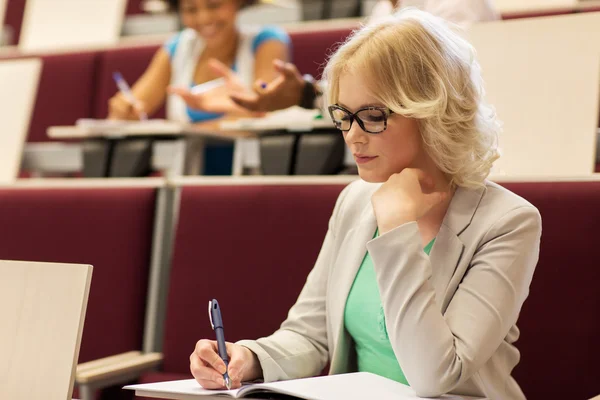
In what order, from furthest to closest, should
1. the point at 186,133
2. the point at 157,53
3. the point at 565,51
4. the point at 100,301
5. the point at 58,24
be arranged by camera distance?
1. the point at 58,24
2. the point at 157,53
3. the point at 186,133
4. the point at 100,301
5. the point at 565,51

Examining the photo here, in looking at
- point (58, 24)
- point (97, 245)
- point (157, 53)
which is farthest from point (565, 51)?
point (58, 24)

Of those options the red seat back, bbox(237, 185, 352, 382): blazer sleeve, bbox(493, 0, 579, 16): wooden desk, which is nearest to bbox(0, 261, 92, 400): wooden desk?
bbox(237, 185, 352, 382): blazer sleeve

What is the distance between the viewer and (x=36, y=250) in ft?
3.80

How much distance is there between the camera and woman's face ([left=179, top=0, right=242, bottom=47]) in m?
1.57

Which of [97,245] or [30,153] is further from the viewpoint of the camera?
[30,153]

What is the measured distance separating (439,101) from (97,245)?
0.61 m

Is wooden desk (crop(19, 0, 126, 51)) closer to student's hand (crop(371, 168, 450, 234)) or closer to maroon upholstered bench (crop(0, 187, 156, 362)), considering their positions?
maroon upholstered bench (crop(0, 187, 156, 362))

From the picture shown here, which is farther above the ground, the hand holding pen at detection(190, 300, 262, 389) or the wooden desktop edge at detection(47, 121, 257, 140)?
the wooden desktop edge at detection(47, 121, 257, 140)

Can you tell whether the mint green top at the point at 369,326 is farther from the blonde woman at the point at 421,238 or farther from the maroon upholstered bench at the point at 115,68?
the maroon upholstered bench at the point at 115,68

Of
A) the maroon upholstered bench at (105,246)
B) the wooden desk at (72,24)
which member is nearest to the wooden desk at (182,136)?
the maroon upholstered bench at (105,246)

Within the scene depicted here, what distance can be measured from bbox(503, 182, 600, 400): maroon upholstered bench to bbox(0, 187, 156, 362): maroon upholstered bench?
20.6 inches

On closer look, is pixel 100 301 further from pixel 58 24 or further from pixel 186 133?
pixel 58 24

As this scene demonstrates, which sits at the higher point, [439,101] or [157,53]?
[157,53]

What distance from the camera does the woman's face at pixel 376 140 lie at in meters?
0.71
